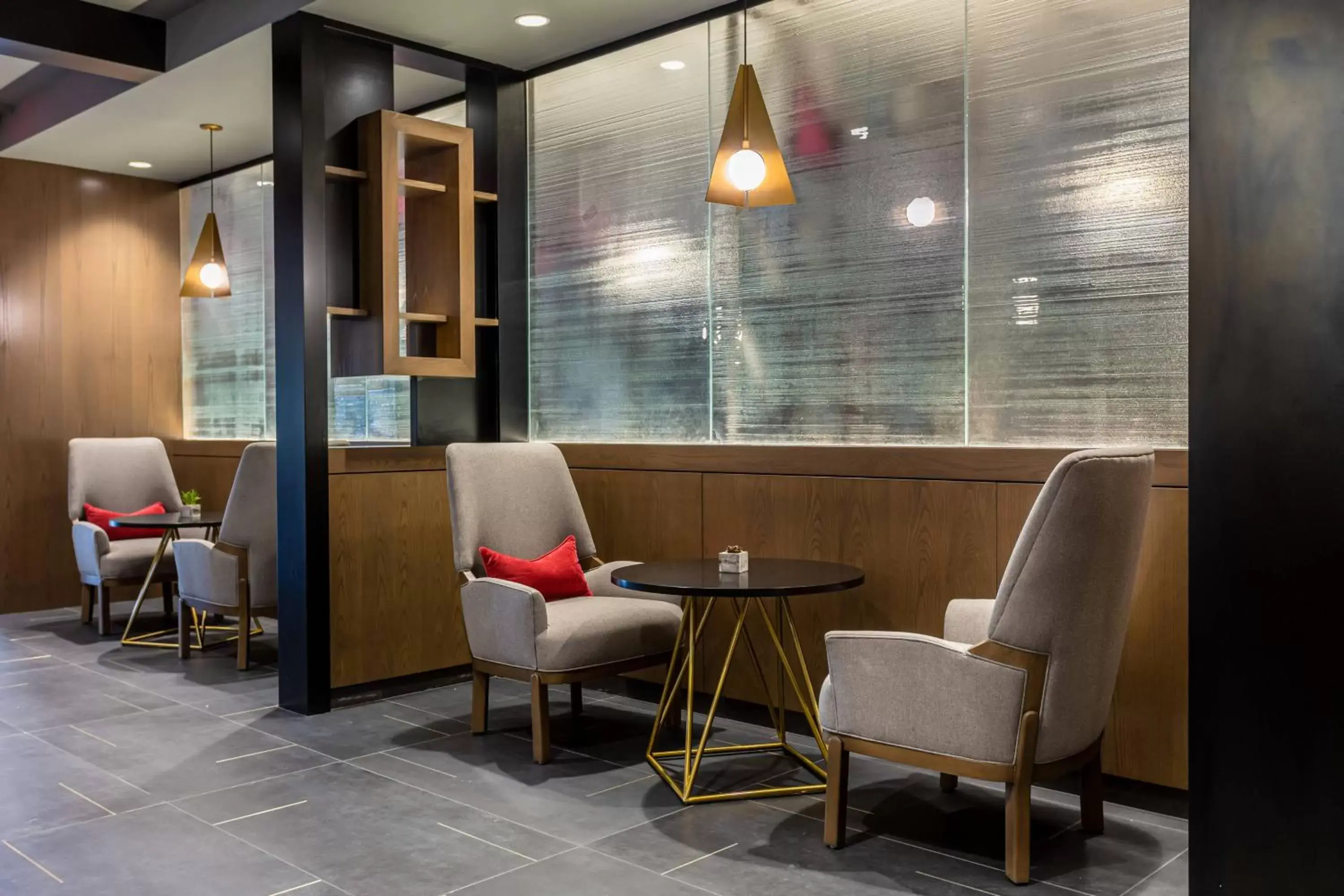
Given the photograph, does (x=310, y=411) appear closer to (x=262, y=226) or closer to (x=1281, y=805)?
(x=262, y=226)

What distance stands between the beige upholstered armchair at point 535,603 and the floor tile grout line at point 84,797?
4.12 feet

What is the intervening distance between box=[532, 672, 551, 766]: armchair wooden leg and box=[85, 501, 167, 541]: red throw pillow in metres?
3.55

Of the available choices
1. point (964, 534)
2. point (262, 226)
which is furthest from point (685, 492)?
point (262, 226)

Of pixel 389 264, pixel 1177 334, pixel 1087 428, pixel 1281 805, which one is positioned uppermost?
pixel 389 264

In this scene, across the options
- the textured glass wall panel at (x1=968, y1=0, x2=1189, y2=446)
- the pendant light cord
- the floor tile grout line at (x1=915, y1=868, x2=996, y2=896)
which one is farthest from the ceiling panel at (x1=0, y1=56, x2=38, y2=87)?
the floor tile grout line at (x1=915, y1=868, x2=996, y2=896)

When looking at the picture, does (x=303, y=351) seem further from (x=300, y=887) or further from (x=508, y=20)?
(x=300, y=887)

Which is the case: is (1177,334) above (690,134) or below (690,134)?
below

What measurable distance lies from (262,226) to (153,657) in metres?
2.89

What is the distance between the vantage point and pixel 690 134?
4590 millimetres

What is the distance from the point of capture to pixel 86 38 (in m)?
4.83

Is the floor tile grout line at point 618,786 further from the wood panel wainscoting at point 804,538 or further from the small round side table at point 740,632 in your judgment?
the wood panel wainscoting at point 804,538

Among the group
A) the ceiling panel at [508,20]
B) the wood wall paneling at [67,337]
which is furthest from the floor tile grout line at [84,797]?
the wood wall paneling at [67,337]

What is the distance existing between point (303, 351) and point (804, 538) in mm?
2128

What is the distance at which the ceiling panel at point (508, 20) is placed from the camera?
431 centimetres
